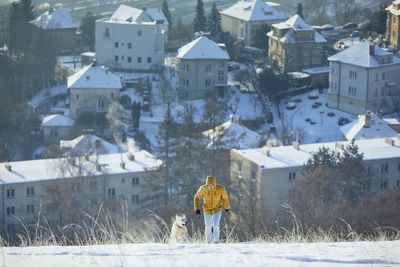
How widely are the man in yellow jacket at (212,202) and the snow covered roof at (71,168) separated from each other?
19635 mm

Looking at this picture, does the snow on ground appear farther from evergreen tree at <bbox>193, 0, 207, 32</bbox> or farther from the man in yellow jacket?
evergreen tree at <bbox>193, 0, 207, 32</bbox>

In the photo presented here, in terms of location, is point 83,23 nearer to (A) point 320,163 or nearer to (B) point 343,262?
(A) point 320,163

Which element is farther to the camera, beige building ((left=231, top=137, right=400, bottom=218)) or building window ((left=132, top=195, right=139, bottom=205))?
building window ((left=132, top=195, right=139, bottom=205))

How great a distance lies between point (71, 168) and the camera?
29719mm

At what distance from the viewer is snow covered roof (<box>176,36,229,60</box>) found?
1727 inches

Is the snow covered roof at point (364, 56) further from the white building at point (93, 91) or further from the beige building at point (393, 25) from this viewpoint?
the white building at point (93, 91)

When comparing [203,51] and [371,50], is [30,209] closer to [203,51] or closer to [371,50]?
[203,51]

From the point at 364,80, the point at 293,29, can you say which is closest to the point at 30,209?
the point at 364,80

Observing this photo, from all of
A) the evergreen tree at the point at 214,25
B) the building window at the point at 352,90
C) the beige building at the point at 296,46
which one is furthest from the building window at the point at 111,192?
the evergreen tree at the point at 214,25

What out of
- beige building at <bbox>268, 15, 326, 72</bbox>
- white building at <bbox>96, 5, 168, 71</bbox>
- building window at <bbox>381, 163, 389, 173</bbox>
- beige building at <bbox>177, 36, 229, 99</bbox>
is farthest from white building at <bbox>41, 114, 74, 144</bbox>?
building window at <bbox>381, 163, 389, 173</bbox>

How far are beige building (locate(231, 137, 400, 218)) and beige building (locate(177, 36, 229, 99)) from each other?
11928mm

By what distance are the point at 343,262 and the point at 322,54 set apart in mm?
38700

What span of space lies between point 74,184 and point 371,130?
10.8 m

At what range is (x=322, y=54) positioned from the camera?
45938 millimetres
